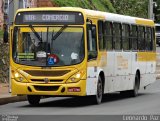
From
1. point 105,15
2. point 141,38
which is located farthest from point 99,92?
point 141,38

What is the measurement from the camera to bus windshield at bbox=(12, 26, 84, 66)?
66.3ft

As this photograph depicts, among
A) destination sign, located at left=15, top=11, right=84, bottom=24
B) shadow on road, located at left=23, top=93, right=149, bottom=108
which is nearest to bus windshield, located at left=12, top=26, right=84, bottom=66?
destination sign, located at left=15, top=11, right=84, bottom=24

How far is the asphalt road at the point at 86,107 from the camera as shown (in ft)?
60.7

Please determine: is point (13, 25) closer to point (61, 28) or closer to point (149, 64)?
point (61, 28)

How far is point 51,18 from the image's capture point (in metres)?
20.6

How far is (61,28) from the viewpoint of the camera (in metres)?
20.4

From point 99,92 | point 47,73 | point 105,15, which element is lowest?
point 99,92

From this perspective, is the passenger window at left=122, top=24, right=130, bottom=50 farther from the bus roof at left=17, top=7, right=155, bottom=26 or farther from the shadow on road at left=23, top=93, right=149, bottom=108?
the shadow on road at left=23, top=93, right=149, bottom=108

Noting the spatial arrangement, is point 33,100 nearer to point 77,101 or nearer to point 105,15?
point 77,101

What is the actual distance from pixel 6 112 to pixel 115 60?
6.03 m

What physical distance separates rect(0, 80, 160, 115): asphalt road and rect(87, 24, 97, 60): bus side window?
158 centimetres

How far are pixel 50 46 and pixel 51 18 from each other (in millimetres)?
868

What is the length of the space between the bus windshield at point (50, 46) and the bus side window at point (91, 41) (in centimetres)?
33

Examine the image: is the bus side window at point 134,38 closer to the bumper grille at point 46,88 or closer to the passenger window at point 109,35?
the passenger window at point 109,35
